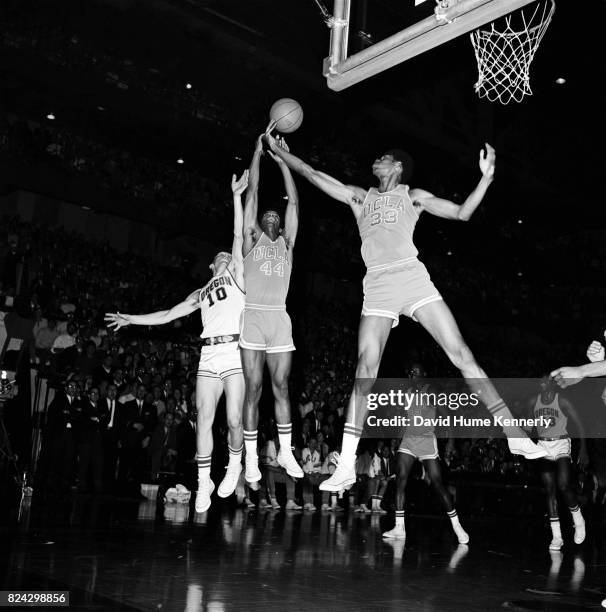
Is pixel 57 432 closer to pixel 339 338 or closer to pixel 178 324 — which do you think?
pixel 178 324

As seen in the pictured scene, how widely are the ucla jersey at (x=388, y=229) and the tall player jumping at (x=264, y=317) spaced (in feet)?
4.22

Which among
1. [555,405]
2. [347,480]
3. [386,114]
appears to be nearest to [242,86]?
[386,114]

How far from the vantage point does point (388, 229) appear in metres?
6.55

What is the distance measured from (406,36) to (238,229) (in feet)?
8.76

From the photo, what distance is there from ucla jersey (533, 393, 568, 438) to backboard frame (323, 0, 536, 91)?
5.35 m

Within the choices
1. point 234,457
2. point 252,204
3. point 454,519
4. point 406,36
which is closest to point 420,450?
point 454,519

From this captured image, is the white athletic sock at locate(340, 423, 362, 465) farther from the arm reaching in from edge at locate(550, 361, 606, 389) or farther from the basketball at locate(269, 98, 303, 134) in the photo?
the basketball at locate(269, 98, 303, 134)

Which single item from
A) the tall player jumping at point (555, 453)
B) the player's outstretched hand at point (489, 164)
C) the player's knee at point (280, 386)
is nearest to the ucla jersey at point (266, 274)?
the player's knee at point (280, 386)

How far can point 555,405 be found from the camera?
1014cm

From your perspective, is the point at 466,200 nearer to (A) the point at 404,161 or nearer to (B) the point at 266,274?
(A) the point at 404,161

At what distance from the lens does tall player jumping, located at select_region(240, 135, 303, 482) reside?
771cm

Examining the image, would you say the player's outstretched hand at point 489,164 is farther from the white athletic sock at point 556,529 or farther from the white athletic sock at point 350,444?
the white athletic sock at point 556,529

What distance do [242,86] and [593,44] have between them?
1190 centimetres

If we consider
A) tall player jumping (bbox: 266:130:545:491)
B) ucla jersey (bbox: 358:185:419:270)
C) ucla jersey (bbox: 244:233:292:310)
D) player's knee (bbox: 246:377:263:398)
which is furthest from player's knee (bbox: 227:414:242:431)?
ucla jersey (bbox: 358:185:419:270)
